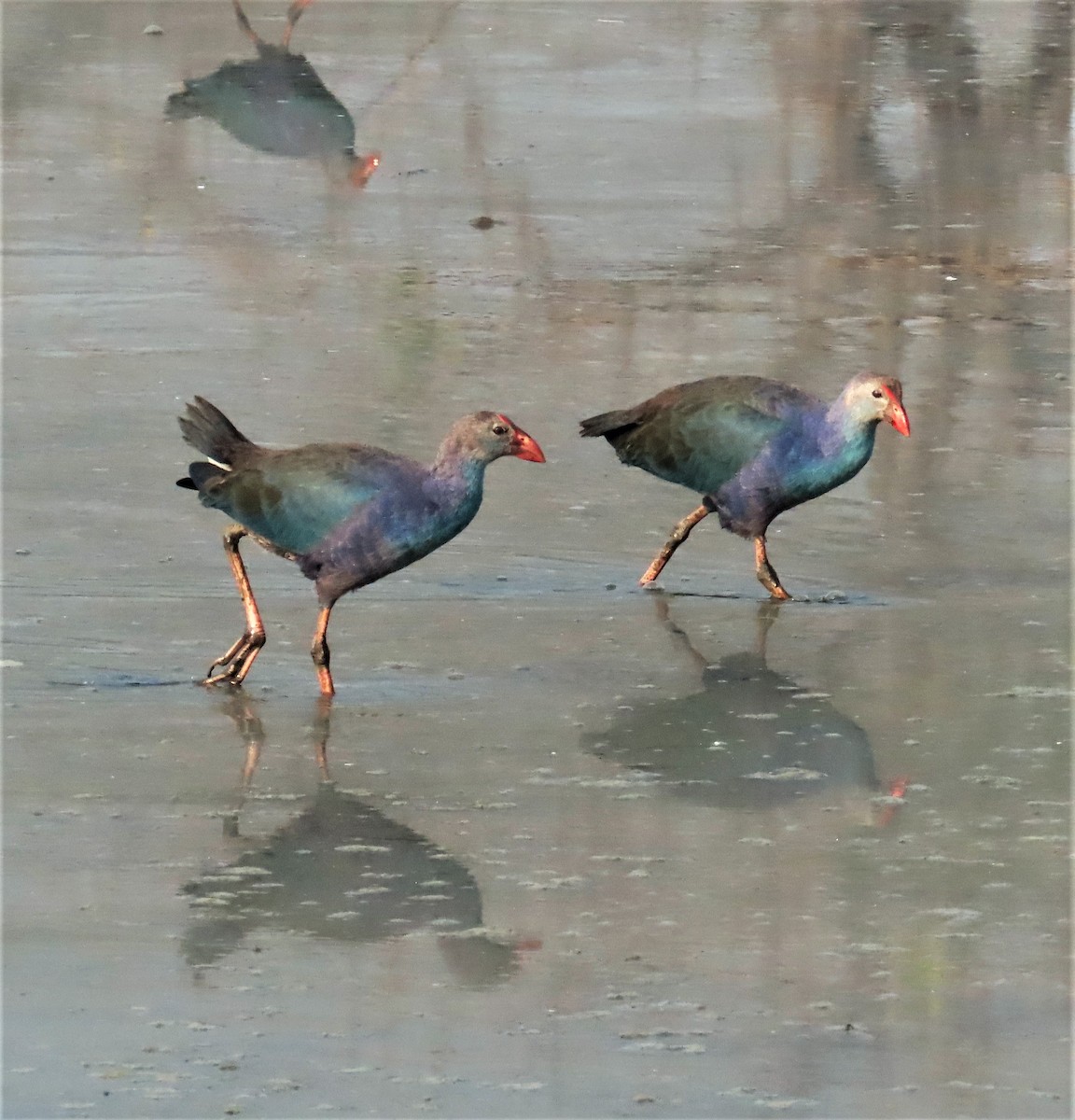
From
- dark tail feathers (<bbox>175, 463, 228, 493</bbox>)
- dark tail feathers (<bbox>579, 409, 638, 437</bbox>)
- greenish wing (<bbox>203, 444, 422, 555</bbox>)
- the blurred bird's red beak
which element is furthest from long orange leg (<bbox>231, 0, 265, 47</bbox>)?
greenish wing (<bbox>203, 444, 422, 555</bbox>)

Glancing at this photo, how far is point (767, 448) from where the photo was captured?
9.56m

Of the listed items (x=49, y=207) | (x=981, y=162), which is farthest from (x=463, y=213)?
(x=981, y=162)

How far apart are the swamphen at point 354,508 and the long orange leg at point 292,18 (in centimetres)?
1041

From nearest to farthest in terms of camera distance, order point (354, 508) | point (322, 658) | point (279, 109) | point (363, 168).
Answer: point (322, 658)
point (354, 508)
point (363, 168)
point (279, 109)

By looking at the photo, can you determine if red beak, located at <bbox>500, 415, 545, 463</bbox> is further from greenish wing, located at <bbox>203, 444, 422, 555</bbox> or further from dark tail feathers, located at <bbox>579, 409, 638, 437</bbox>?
dark tail feathers, located at <bbox>579, 409, 638, 437</bbox>

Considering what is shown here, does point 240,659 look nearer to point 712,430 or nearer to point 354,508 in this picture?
point 354,508

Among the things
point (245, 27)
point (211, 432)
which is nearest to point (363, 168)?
point (245, 27)

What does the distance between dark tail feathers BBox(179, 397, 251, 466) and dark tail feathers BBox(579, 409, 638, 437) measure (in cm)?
169

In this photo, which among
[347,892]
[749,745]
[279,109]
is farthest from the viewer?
[279,109]

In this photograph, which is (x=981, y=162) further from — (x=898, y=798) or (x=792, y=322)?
(x=898, y=798)

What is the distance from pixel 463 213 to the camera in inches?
590

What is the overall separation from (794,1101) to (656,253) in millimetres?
9119

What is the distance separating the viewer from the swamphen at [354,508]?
327 inches

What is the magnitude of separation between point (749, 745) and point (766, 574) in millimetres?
1611
